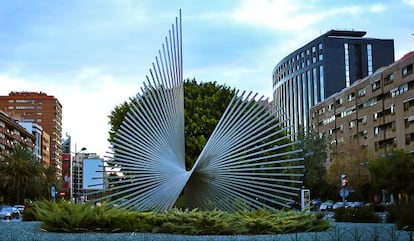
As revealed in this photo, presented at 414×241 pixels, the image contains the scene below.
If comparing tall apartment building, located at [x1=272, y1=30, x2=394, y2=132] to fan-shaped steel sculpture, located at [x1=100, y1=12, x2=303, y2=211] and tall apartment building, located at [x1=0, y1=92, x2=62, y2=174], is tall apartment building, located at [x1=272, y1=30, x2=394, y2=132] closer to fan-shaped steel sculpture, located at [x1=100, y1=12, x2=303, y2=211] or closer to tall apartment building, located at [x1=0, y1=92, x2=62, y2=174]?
tall apartment building, located at [x1=0, y1=92, x2=62, y2=174]

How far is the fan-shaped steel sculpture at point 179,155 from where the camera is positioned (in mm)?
20719

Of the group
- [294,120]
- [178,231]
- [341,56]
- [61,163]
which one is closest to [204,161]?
[178,231]

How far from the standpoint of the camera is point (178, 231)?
1756 centimetres

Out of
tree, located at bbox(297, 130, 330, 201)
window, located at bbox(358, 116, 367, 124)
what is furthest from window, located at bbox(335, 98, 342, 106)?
tree, located at bbox(297, 130, 330, 201)

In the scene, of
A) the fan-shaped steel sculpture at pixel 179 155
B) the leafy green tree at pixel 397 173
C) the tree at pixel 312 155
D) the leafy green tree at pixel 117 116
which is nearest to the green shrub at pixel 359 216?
the fan-shaped steel sculpture at pixel 179 155

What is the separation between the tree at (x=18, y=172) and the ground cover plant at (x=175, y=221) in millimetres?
59583

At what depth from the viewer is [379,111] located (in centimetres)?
8194

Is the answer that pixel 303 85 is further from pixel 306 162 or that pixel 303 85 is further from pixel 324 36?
pixel 306 162

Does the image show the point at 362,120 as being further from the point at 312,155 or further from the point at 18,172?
the point at 18,172

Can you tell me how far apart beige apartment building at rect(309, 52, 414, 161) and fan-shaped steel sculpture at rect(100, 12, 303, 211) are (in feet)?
179

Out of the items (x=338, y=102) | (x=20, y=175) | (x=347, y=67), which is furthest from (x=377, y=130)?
(x=347, y=67)

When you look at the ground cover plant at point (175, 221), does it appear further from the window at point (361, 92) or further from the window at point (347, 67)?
the window at point (347, 67)

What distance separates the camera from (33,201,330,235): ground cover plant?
17.6 m

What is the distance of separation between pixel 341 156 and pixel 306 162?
21.6ft
